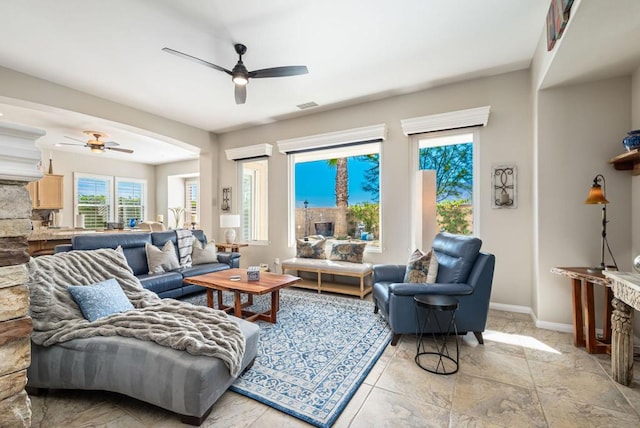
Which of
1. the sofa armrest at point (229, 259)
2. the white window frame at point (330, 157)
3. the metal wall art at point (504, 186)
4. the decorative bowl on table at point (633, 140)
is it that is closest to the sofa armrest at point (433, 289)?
the metal wall art at point (504, 186)

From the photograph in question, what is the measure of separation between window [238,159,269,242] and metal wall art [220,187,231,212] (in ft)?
1.01

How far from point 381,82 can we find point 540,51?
5.64ft

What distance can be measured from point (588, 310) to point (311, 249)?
341 centimetres

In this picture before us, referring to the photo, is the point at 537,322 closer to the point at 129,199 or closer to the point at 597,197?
the point at 597,197

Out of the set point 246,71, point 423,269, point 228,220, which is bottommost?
point 423,269

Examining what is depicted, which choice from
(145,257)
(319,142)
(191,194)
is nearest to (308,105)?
(319,142)

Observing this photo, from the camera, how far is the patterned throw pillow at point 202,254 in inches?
→ 181

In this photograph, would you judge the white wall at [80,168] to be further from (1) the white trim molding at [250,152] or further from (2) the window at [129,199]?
(1) the white trim molding at [250,152]

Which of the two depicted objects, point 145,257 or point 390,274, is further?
point 145,257

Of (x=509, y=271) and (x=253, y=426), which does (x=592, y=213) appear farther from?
(x=253, y=426)

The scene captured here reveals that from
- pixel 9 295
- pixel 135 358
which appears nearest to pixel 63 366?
pixel 135 358

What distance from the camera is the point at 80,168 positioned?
769cm

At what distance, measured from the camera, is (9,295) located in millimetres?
863

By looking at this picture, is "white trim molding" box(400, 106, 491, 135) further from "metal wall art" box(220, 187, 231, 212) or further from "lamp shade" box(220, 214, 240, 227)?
"metal wall art" box(220, 187, 231, 212)
